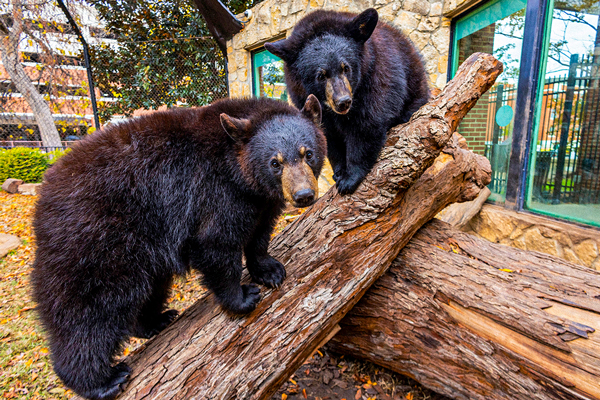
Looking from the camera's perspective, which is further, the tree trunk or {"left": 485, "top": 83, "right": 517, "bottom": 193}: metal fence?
the tree trunk

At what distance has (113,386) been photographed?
7.12 ft

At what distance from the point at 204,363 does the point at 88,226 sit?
1125mm

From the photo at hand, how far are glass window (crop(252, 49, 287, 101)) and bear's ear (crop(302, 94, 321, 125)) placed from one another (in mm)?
5533

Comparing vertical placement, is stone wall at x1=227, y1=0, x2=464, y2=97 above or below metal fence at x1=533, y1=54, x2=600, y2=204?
above

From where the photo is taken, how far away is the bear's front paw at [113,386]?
2.12 m

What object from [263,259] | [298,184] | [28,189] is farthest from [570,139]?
[28,189]

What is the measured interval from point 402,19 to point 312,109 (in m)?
4.82

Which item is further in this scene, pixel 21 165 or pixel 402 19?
pixel 21 165

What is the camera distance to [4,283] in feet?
16.8

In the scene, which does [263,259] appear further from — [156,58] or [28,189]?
[28,189]

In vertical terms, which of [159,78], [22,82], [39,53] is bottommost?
[159,78]

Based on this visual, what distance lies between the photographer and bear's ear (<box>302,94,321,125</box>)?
2459 mm

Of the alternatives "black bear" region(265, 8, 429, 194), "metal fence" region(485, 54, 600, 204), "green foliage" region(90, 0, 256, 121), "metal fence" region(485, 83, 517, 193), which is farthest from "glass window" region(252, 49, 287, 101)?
"black bear" region(265, 8, 429, 194)

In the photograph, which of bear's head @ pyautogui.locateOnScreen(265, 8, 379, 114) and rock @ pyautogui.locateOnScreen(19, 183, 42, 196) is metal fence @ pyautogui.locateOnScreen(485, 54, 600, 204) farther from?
rock @ pyautogui.locateOnScreen(19, 183, 42, 196)
